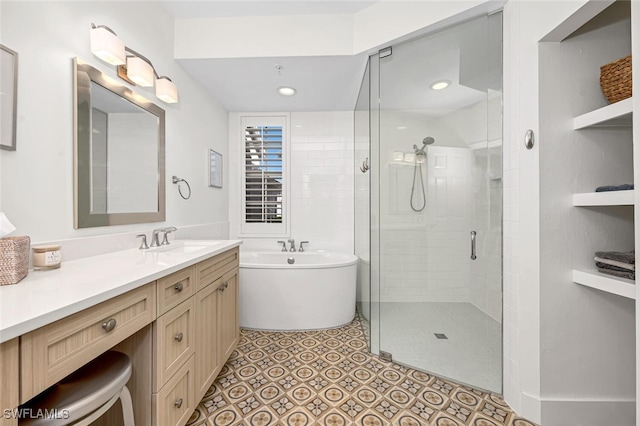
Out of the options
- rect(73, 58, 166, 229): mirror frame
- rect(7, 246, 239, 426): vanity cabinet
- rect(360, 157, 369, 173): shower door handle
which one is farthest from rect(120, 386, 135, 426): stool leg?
rect(360, 157, 369, 173): shower door handle

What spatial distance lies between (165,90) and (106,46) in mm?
530

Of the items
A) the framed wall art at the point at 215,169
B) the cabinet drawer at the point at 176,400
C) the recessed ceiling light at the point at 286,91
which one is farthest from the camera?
the framed wall art at the point at 215,169

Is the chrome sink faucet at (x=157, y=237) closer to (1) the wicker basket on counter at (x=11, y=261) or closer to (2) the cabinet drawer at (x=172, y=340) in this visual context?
(2) the cabinet drawer at (x=172, y=340)

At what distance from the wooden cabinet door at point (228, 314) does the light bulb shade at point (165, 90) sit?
1354 millimetres

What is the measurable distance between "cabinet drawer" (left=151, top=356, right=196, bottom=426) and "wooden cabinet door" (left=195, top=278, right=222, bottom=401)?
0.08m

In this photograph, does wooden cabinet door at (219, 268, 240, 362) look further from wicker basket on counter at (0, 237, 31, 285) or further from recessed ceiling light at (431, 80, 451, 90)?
recessed ceiling light at (431, 80, 451, 90)

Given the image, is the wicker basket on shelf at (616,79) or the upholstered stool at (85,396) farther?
the wicker basket on shelf at (616,79)

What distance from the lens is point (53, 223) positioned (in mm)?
1282

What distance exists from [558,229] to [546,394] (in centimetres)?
88

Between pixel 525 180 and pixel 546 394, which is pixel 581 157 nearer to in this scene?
pixel 525 180

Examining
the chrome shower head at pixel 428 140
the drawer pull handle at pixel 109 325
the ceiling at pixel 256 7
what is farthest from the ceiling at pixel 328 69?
the drawer pull handle at pixel 109 325

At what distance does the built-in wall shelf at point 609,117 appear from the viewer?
1.20 metres

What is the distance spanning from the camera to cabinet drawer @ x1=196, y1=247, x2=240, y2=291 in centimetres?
151

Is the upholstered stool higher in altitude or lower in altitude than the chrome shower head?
lower
